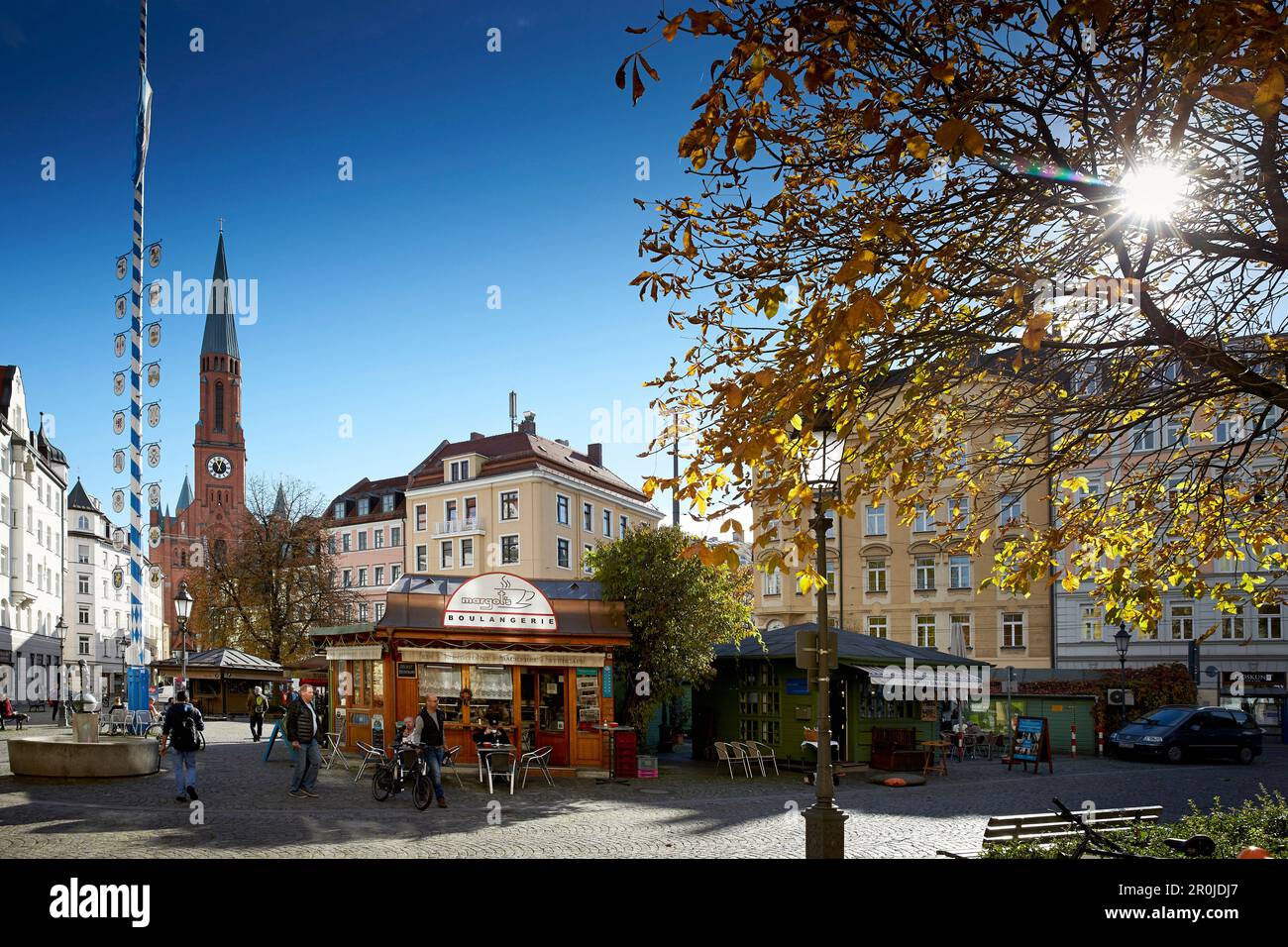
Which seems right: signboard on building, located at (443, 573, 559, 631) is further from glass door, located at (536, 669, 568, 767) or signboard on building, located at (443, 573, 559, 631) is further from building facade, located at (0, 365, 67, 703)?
building facade, located at (0, 365, 67, 703)

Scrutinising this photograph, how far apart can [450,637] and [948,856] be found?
1341 cm

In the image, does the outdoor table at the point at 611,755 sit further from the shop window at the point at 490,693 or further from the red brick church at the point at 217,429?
the red brick church at the point at 217,429

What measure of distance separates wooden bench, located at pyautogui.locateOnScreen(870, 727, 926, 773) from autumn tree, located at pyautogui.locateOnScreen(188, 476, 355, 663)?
31.8 meters

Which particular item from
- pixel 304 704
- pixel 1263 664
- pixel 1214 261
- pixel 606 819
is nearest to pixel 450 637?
pixel 304 704

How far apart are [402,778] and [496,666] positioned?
513 centimetres

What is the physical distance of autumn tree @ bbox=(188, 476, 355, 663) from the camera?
52.6 metres

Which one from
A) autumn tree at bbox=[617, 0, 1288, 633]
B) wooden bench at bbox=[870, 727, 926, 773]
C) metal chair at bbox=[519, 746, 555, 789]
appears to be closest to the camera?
autumn tree at bbox=[617, 0, 1288, 633]

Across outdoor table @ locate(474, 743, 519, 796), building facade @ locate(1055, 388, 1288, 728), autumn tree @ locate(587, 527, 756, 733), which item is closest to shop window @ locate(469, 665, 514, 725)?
outdoor table @ locate(474, 743, 519, 796)

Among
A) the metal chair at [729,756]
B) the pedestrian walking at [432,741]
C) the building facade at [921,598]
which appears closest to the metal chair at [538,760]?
the pedestrian walking at [432,741]

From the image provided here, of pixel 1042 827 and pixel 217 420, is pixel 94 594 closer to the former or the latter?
pixel 217 420

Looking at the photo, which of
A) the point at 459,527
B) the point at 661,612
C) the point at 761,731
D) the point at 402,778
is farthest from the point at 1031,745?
the point at 459,527

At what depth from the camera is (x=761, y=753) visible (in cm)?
2750

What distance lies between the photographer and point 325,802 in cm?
1800

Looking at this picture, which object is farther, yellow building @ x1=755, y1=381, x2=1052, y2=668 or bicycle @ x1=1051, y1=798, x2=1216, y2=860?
yellow building @ x1=755, y1=381, x2=1052, y2=668
